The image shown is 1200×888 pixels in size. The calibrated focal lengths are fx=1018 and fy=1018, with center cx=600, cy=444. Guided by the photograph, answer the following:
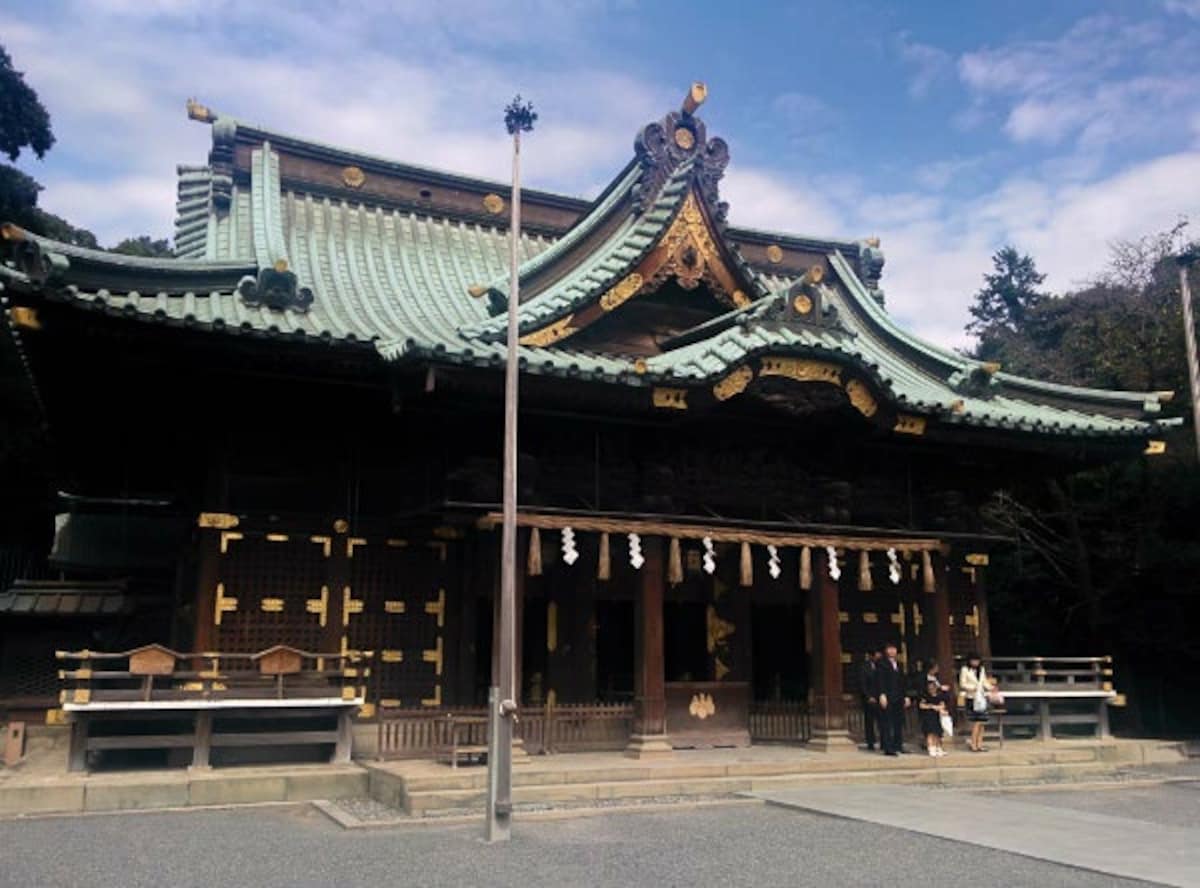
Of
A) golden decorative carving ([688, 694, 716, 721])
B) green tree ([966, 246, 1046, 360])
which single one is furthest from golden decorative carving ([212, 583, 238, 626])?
green tree ([966, 246, 1046, 360])

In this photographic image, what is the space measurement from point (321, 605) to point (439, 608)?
1772mm

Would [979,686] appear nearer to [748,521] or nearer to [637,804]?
[748,521]

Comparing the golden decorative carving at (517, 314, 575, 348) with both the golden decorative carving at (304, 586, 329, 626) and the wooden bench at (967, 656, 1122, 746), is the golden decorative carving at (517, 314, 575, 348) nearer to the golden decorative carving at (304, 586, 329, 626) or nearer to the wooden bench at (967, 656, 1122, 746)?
the golden decorative carving at (304, 586, 329, 626)

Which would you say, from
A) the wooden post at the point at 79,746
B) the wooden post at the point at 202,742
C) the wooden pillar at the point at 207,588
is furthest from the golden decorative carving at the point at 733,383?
the wooden post at the point at 79,746

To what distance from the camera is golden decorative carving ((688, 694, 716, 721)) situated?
15945mm

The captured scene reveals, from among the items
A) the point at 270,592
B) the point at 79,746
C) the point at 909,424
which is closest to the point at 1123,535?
the point at 909,424

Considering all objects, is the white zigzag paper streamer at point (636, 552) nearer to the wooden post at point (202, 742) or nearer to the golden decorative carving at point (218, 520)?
the golden decorative carving at point (218, 520)

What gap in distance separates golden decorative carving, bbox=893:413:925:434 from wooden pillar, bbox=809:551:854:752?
7.73ft

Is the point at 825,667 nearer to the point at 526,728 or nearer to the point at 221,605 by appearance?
the point at 526,728

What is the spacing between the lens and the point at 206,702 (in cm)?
1266

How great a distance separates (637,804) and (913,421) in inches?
310

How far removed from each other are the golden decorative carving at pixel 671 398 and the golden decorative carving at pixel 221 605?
21.8 feet

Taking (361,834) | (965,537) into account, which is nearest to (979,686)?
(965,537)

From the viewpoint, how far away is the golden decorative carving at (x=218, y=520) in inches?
562
